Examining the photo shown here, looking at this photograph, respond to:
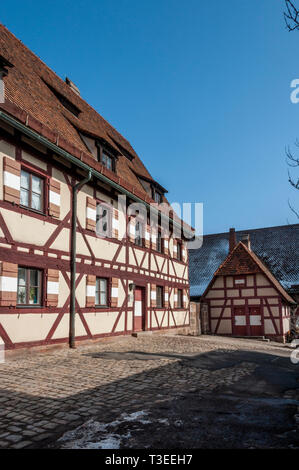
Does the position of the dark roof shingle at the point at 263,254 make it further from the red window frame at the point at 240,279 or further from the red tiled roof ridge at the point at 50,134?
the red tiled roof ridge at the point at 50,134

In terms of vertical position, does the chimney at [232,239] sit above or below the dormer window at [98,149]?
below

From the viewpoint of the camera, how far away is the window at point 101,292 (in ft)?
42.0

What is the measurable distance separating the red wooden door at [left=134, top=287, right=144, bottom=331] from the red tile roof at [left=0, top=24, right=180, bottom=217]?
3.72 m

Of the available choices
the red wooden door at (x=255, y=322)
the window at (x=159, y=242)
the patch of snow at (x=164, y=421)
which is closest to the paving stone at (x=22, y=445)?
the patch of snow at (x=164, y=421)

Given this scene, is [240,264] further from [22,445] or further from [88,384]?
[22,445]

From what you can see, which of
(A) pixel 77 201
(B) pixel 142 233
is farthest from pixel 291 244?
(A) pixel 77 201

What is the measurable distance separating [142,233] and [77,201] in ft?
16.2

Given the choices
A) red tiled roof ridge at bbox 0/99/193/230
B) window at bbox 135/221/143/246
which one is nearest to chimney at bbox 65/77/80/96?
red tiled roof ridge at bbox 0/99/193/230

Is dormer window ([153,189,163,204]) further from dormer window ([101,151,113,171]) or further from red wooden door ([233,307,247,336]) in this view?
red wooden door ([233,307,247,336])

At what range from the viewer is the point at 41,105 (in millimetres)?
11719

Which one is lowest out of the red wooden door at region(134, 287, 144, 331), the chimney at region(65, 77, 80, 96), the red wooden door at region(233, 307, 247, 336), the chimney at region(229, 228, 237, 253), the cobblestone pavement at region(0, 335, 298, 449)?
the red wooden door at region(233, 307, 247, 336)

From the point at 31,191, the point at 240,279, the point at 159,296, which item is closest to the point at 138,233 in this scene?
the point at 159,296

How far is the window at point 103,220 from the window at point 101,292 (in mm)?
1491

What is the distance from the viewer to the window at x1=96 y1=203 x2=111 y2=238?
1295 centimetres
